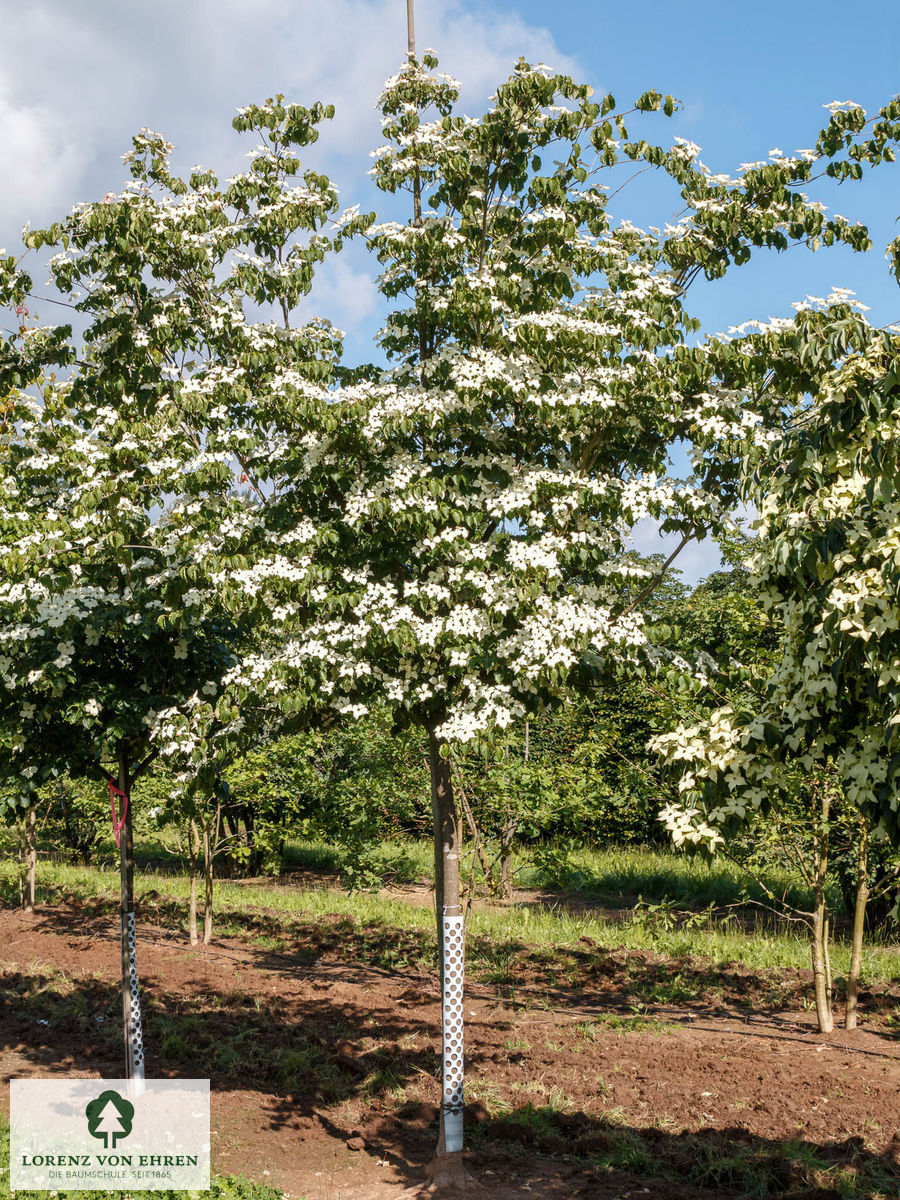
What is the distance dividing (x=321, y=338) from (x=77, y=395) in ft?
6.53

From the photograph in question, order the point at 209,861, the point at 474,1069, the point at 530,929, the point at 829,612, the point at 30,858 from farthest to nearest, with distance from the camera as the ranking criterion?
the point at 30,858 → the point at 530,929 → the point at 209,861 → the point at 474,1069 → the point at 829,612

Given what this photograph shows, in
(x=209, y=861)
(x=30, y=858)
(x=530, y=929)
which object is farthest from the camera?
(x=30, y=858)

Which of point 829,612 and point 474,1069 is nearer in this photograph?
point 829,612

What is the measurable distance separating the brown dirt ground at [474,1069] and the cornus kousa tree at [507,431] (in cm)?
82

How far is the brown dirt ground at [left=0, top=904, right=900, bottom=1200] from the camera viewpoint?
6219mm

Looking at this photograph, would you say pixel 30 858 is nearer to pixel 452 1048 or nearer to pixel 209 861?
pixel 209 861

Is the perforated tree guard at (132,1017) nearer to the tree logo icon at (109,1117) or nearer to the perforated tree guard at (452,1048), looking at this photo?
the tree logo icon at (109,1117)

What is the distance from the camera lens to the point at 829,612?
3709mm

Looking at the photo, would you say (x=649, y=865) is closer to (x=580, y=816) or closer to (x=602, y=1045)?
(x=580, y=816)

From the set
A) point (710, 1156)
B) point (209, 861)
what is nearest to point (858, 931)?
point (710, 1156)

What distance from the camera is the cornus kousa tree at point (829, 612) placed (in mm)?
3613

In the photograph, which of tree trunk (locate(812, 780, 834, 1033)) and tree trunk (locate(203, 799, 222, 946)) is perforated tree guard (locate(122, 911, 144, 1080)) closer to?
tree trunk (locate(203, 799, 222, 946))

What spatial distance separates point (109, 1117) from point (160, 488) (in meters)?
4.40

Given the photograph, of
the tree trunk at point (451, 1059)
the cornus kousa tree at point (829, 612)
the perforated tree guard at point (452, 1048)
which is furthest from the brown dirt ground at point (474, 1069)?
the cornus kousa tree at point (829, 612)
